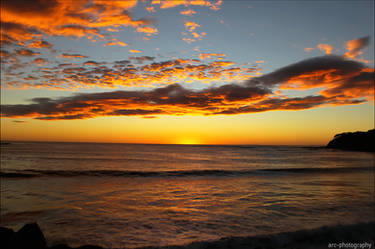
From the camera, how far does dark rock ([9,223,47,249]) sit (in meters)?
5.52

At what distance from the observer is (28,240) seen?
5.59 m

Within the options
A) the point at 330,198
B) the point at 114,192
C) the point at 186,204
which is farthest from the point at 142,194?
the point at 330,198

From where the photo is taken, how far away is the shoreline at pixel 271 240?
5.66 m

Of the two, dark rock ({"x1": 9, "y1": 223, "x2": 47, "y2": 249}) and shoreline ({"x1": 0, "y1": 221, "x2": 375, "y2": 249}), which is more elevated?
dark rock ({"x1": 9, "y1": 223, "x2": 47, "y2": 249})

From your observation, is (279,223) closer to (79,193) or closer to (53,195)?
(79,193)

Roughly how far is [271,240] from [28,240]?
678 centimetres

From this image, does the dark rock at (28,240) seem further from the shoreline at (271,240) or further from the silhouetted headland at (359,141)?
→ the silhouetted headland at (359,141)

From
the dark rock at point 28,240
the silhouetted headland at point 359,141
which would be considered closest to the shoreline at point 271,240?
the dark rock at point 28,240

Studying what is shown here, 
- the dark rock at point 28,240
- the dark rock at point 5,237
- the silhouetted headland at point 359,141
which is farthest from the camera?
the silhouetted headland at point 359,141

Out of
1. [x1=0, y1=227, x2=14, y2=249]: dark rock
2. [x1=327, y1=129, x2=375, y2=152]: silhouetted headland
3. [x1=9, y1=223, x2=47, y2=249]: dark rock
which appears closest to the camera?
[x1=9, y1=223, x2=47, y2=249]: dark rock

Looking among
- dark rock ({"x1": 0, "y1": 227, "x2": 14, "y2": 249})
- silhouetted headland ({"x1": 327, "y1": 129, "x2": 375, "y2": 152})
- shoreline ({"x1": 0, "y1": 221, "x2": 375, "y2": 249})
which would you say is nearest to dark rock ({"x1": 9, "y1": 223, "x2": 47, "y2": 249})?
Answer: shoreline ({"x1": 0, "y1": 221, "x2": 375, "y2": 249})

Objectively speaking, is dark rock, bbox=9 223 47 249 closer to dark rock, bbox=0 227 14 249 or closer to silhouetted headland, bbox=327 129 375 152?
dark rock, bbox=0 227 14 249

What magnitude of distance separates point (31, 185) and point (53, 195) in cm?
462

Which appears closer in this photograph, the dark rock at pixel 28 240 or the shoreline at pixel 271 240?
the dark rock at pixel 28 240
